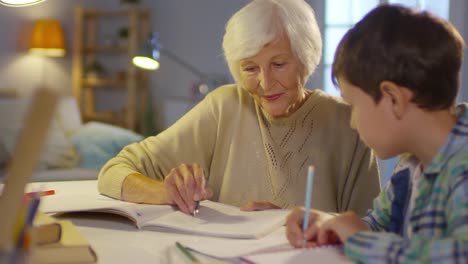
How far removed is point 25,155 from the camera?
55 centimetres

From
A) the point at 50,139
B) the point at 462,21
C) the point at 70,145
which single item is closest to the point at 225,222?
the point at 50,139

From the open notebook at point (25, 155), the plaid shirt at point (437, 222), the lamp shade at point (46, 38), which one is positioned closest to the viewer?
the open notebook at point (25, 155)

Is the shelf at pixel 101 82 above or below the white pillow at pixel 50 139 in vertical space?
above

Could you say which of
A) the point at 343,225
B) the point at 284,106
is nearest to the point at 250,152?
the point at 284,106

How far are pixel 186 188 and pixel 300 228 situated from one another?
33cm

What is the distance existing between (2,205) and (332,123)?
1.24 meters

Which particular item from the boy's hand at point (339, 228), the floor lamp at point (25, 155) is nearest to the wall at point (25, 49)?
the boy's hand at point (339, 228)

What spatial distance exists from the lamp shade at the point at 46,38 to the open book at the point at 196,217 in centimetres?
A: 444

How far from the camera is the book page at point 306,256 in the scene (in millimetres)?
899

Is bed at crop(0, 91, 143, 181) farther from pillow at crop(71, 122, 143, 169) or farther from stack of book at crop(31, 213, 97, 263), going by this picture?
stack of book at crop(31, 213, 97, 263)

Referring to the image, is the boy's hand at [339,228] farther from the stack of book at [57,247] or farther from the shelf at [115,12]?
the shelf at [115,12]

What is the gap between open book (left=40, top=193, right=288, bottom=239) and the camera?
111 centimetres

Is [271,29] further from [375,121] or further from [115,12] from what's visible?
[115,12]

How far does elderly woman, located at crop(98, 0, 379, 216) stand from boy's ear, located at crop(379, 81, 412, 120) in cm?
71
